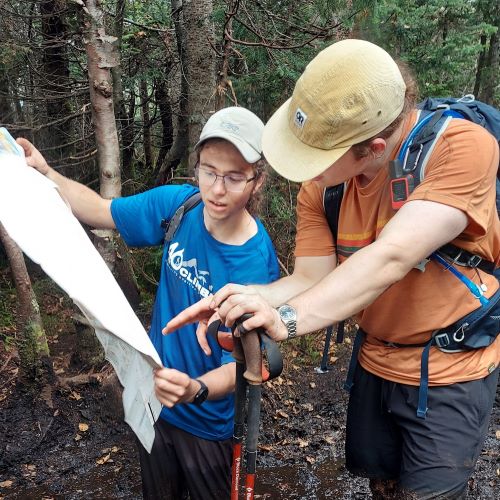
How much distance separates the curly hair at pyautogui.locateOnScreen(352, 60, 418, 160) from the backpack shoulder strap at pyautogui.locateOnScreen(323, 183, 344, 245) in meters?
0.40

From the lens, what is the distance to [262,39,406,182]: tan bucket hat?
1.75 metres

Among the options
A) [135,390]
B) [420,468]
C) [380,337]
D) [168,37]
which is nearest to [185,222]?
[135,390]

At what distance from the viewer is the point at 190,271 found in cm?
231

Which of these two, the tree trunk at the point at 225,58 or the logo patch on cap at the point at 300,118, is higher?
the tree trunk at the point at 225,58

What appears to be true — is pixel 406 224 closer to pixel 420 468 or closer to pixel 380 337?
pixel 380 337

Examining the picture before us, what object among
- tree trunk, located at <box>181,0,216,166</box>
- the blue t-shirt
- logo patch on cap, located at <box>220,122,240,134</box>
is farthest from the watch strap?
tree trunk, located at <box>181,0,216,166</box>

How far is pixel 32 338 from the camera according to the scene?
14.7 ft

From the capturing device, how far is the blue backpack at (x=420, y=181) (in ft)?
6.27

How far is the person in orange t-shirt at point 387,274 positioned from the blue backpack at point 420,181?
14 millimetres

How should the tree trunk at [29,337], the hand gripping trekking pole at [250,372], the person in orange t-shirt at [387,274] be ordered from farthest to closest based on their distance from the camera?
the tree trunk at [29,337] → the person in orange t-shirt at [387,274] → the hand gripping trekking pole at [250,372]

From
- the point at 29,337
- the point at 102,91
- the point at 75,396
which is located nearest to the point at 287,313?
the point at 102,91

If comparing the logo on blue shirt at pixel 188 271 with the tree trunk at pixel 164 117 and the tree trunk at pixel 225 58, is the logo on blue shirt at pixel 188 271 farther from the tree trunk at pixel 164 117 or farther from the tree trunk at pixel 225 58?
the tree trunk at pixel 164 117

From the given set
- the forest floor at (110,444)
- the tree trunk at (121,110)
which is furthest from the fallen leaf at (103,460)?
the tree trunk at (121,110)

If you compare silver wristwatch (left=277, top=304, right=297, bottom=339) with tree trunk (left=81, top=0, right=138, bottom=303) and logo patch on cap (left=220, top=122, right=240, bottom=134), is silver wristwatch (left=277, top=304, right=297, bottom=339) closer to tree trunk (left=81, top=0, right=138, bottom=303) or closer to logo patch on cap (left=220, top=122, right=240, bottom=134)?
logo patch on cap (left=220, top=122, right=240, bottom=134)
